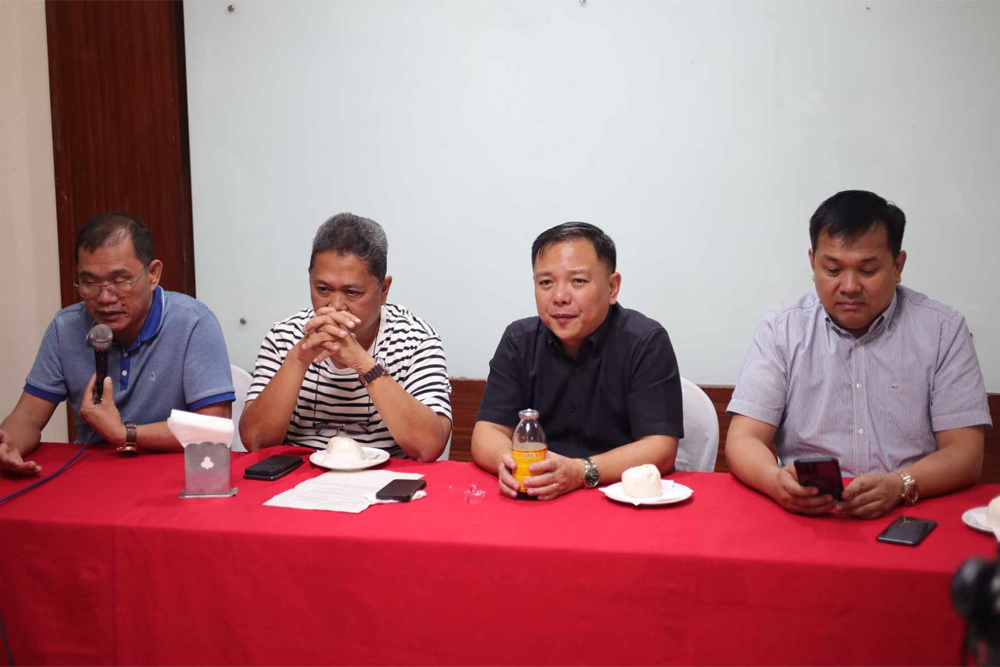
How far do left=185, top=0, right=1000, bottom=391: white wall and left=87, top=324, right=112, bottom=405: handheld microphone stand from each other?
1394 millimetres

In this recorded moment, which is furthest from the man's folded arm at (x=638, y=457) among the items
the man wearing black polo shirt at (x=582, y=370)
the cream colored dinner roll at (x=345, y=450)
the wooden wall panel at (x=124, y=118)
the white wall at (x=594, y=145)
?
the wooden wall panel at (x=124, y=118)

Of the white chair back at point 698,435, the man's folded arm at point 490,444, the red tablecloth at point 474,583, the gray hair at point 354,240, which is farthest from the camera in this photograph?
the white chair back at point 698,435

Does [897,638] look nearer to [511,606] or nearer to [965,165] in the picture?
[511,606]

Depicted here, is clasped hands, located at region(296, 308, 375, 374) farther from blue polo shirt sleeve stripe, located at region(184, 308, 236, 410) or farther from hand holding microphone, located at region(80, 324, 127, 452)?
hand holding microphone, located at region(80, 324, 127, 452)

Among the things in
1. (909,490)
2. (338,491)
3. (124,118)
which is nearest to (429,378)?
(338,491)

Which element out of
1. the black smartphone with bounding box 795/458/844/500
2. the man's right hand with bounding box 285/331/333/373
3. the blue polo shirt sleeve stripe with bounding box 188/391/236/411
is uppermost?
the man's right hand with bounding box 285/331/333/373

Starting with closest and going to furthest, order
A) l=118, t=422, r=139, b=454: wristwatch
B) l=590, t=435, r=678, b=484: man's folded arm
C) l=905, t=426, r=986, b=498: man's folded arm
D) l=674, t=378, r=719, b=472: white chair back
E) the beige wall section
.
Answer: l=905, t=426, r=986, b=498: man's folded arm < l=590, t=435, r=678, b=484: man's folded arm < l=118, t=422, r=139, b=454: wristwatch < l=674, t=378, r=719, b=472: white chair back < the beige wall section

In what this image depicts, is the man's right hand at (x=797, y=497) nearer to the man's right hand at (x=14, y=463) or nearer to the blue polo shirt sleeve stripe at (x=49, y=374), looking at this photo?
the man's right hand at (x=14, y=463)

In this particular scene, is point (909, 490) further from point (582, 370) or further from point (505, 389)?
point (505, 389)

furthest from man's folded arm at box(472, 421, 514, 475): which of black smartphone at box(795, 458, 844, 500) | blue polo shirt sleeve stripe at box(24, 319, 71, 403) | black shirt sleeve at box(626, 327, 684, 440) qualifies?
blue polo shirt sleeve stripe at box(24, 319, 71, 403)

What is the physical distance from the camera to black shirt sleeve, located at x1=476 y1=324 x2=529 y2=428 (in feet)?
6.82

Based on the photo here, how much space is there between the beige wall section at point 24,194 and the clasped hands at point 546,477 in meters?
2.83

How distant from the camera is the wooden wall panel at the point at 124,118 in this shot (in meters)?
3.36

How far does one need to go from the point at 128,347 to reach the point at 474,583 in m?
1.44
